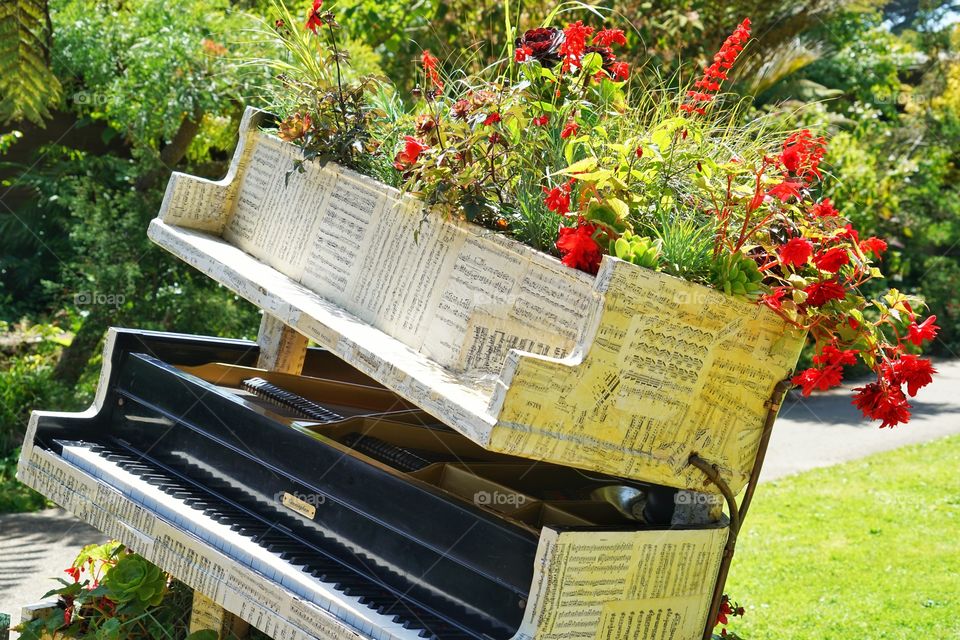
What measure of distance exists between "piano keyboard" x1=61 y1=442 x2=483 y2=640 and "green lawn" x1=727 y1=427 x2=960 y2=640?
3.12m

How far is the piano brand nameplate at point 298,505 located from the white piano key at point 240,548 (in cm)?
16

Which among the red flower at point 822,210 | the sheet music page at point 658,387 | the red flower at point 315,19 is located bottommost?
the sheet music page at point 658,387

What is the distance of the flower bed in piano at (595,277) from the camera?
2.55 metres

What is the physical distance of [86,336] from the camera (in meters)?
8.34

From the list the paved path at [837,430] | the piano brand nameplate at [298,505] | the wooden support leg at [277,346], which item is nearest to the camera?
the piano brand nameplate at [298,505]

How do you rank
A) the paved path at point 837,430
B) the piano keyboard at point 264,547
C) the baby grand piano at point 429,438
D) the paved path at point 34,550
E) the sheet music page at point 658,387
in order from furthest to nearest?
the paved path at point 837,430 < the paved path at point 34,550 < the piano keyboard at point 264,547 < the baby grand piano at point 429,438 < the sheet music page at point 658,387

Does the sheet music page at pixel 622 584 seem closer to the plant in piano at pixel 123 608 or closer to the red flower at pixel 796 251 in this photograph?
the red flower at pixel 796 251

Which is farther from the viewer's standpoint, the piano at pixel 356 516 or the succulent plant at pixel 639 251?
the piano at pixel 356 516

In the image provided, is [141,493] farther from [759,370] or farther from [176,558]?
[759,370]

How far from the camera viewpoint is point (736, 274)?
2678mm

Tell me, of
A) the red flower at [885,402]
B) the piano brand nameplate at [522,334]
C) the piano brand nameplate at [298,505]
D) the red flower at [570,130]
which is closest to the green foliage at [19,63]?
the piano brand nameplate at [522,334]

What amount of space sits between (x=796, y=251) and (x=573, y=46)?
86 cm

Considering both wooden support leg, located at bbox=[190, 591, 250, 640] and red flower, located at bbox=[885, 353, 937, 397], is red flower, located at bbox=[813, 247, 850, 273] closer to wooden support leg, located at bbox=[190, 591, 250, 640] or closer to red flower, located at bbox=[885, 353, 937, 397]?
red flower, located at bbox=[885, 353, 937, 397]

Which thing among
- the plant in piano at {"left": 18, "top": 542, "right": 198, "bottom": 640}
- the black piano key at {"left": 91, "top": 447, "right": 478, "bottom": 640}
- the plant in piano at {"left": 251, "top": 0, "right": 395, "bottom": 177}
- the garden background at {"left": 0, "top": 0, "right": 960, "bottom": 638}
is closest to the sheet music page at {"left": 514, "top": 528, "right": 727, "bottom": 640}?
the black piano key at {"left": 91, "top": 447, "right": 478, "bottom": 640}
